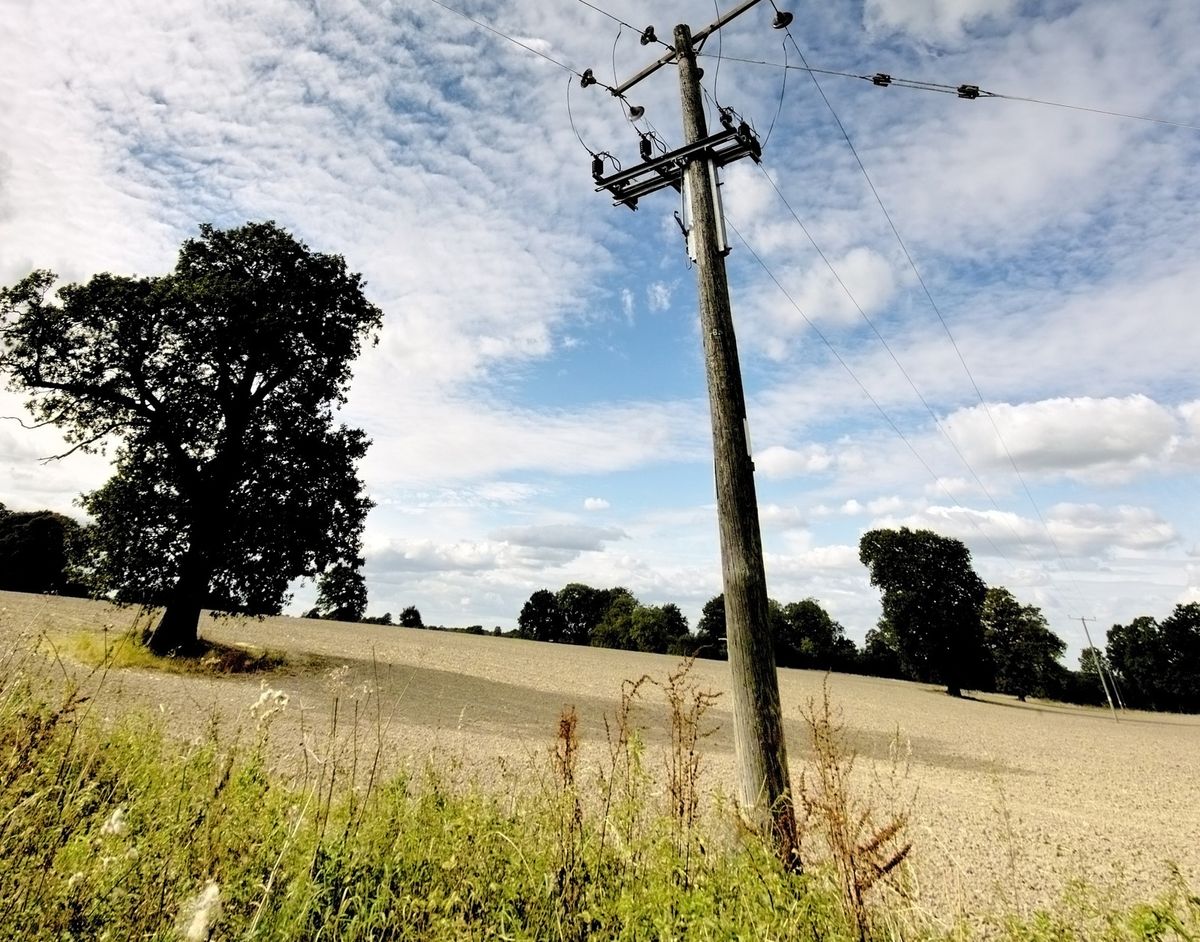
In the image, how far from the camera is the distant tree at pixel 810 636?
2859 inches

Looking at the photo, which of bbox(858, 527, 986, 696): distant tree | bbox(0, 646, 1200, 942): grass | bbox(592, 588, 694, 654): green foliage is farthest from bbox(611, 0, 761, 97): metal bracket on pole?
bbox(592, 588, 694, 654): green foliage

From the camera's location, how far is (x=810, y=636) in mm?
80688

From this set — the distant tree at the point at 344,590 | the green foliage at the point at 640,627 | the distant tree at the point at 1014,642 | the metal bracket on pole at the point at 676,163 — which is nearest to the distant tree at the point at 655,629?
the green foliage at the point at 640,627

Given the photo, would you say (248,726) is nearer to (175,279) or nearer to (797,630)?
(175,279)

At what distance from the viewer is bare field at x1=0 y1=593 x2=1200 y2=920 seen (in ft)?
22.9

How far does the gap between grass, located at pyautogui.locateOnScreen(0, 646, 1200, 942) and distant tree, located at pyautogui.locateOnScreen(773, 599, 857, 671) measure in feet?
239

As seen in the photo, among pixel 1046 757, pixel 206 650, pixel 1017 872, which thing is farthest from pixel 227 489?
pixel 1046 757

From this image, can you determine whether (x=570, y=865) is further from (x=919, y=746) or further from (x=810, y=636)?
(x=810, y=636)

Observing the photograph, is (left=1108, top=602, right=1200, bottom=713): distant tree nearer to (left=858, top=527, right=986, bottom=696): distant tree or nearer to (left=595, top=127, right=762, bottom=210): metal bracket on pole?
(left=858, top=527, right=986, bottom=696): distant tree

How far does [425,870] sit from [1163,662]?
96.3m

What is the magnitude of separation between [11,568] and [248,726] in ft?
182

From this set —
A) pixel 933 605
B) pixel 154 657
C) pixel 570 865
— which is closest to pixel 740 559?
pixel 570 865

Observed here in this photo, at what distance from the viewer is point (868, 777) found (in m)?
11.1

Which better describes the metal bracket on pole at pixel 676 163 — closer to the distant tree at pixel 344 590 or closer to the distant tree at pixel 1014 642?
the distant tree at pixel 344 590
